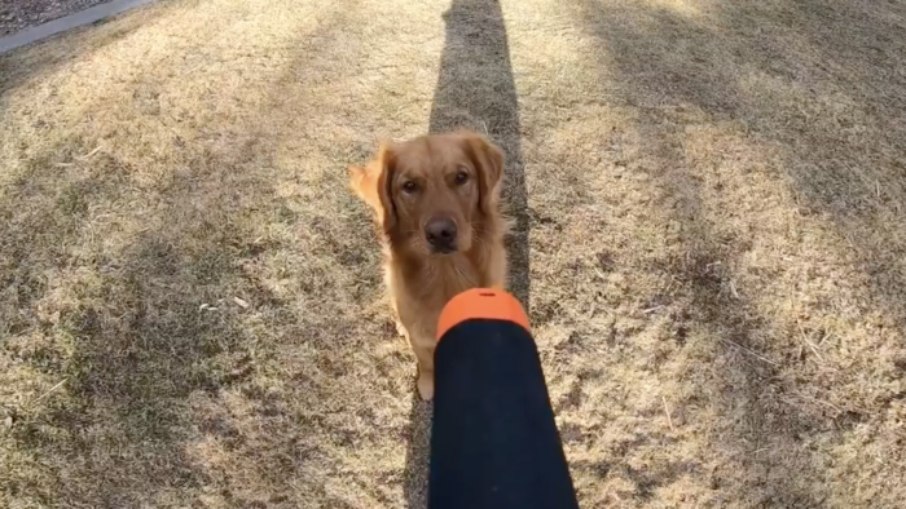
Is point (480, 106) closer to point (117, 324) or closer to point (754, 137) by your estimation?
point (754, 137)

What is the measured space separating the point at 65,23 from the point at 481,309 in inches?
202

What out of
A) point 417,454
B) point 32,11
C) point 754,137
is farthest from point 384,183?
point 32,11

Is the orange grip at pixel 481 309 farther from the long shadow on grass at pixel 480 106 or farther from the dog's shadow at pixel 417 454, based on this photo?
the long shadow on grass at pixel 480 106

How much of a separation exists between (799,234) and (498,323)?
2.40 meters

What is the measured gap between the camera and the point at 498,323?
68.9 inches

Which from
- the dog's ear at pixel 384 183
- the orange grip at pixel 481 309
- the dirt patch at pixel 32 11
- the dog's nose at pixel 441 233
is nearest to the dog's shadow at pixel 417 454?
the dog's nose at pixel 441 233

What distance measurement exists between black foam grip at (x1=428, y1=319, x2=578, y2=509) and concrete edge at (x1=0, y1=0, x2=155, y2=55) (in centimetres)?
491

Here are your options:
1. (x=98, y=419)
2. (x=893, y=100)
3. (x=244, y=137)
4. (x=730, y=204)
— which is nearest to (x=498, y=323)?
(x=98, y=419)

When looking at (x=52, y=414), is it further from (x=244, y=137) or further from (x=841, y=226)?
(x=841, y=226)

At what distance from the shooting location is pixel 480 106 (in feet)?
14.1

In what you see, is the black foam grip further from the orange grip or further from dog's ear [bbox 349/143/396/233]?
dog's ear [bbox 349/143/396/233]

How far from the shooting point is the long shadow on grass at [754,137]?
9.36ft

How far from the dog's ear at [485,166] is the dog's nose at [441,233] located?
31cm

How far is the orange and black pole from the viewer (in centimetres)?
146
